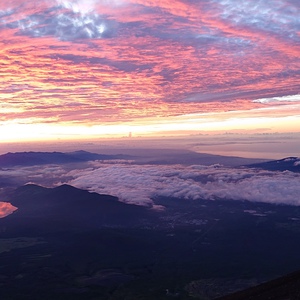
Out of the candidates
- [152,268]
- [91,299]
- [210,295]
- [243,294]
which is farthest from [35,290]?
[243,294]

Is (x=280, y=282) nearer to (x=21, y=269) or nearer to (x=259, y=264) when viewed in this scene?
(x=259, y=264)

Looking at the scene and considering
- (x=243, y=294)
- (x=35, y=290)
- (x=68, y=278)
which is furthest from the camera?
(x=68, y=278)

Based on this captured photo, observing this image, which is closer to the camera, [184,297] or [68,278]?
[184,297]

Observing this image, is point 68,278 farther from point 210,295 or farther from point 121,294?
point 210,295

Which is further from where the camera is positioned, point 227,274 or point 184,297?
point 227,274

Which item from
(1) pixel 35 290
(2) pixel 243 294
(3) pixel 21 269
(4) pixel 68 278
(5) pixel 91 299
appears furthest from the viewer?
(3) pixel 21 269

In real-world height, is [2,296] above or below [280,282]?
below

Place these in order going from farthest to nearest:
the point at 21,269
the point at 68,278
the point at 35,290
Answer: the point at 21,269
the point at 68,278
the point at 35,290

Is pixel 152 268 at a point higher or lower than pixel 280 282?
lower

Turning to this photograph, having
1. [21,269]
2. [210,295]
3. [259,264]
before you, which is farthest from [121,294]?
[259,264]
